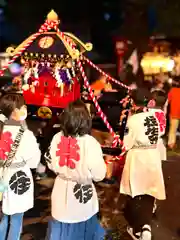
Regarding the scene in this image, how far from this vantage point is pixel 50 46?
444 centimetres

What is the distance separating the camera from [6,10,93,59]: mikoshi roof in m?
4.41

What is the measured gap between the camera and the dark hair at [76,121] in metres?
2.90

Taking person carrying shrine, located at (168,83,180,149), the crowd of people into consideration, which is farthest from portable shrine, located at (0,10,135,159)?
person carrying shrine, located at (168,83,180,149)

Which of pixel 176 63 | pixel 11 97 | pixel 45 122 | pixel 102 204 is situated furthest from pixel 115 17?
pixel 11 97

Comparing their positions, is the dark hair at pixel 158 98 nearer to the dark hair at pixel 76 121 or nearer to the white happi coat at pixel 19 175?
the dark hair at pixel 76 121

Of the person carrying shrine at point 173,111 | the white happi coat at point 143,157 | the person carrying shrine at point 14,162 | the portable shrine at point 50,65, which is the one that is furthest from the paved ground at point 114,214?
the person carrying shrine at point 173,111

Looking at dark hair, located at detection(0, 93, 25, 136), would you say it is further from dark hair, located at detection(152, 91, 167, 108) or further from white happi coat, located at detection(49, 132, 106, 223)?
dark hair, located at detection(152, 91, 167, 108)

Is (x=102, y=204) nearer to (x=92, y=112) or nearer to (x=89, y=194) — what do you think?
(x=92, y=112)

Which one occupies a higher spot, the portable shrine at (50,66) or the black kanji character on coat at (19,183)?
the portable shrine at (50,66)

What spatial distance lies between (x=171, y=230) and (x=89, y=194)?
1.35m

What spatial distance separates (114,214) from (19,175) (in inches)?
60.6

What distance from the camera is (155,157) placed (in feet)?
12.1

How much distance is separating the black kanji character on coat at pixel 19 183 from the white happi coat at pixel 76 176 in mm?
231

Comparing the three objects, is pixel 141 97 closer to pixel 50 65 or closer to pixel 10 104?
pixel 10 104
